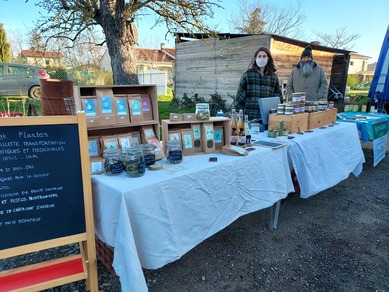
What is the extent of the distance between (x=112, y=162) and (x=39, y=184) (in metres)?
0.38

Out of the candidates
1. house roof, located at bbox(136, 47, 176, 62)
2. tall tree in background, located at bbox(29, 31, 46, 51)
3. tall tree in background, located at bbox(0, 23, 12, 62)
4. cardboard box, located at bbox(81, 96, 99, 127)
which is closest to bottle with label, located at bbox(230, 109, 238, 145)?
cardboard box, located at bbox(81, 96, 99, 127)

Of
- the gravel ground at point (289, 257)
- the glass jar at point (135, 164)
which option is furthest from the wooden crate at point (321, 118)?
the glass jar at point (135, 164)

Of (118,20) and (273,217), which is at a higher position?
(118,20)

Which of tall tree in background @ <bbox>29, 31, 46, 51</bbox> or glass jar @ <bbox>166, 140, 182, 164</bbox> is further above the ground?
tall tree in background @ <bbox>29, 31, 46, 51</bbox>

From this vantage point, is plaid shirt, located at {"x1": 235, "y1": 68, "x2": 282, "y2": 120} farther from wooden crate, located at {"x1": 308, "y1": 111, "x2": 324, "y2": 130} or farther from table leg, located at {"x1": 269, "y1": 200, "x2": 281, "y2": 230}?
table leg, located at {"x1": 269, "y1": 200, "x2": 281, "y2": 230}

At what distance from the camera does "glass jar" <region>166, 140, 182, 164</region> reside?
169 centimetres

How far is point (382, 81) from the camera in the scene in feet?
21.1

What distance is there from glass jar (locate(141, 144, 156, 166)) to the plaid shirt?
68.4 inches

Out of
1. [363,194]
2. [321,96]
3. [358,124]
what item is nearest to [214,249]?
[363,194]

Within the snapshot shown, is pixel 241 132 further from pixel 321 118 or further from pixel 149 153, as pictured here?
pixel 321 118

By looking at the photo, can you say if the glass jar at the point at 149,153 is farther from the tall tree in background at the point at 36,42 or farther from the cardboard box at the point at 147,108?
the tall tree in background at the point at 36,42

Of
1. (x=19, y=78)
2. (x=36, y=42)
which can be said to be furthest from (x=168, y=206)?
(x=19, y=78)

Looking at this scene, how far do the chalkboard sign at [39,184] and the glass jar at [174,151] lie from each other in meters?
0.57

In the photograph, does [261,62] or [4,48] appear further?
[4,48]
